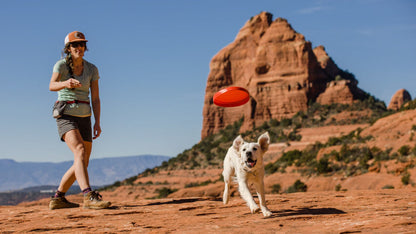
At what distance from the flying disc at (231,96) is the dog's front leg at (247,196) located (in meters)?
3.12

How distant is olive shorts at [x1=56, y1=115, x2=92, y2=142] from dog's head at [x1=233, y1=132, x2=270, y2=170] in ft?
8.46

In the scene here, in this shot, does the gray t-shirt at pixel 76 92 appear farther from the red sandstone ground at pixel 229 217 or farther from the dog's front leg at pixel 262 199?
the dog's front leg at pixel 262 199

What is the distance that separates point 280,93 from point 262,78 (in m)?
5.43

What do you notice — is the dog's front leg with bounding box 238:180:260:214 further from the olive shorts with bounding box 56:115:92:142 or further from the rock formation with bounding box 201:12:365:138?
the rock formation with bounding box 201:12:365:138

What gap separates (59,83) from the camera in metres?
8.08

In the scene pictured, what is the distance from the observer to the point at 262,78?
93.7 meters

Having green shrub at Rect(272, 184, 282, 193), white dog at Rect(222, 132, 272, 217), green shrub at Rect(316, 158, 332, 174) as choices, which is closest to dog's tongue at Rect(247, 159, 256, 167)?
white dog at Rect(222, 132, 272, 217)

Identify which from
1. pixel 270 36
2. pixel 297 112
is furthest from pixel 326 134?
pixel 270 36

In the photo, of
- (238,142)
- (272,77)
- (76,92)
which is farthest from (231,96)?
(272,77)

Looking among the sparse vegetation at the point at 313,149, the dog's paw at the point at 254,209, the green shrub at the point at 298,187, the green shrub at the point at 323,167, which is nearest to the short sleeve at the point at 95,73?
the dog's paw at the point at 254,209

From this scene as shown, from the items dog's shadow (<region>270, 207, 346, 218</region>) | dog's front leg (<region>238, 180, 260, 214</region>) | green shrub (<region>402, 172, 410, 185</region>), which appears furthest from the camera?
green shrub (<region>402, 172, 410, 185</region>)

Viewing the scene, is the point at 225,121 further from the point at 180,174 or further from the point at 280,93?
the point at 180,174

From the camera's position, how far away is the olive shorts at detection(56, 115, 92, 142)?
830 cm

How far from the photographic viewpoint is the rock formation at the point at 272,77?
8862 cm
